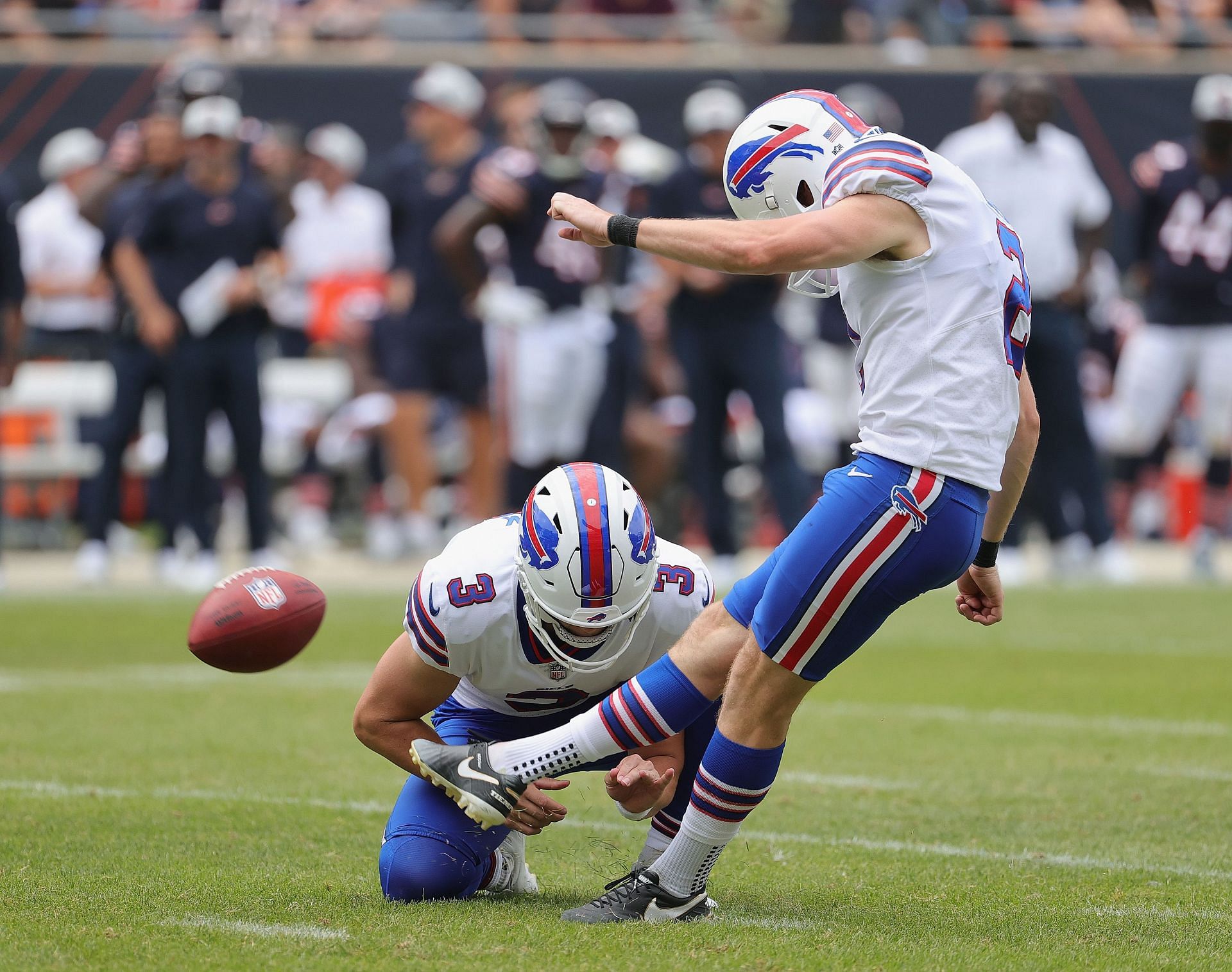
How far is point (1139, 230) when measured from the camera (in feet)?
34.8

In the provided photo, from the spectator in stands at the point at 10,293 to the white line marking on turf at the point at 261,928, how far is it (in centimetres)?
647

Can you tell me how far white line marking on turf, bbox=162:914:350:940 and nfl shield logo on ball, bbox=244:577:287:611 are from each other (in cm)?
82

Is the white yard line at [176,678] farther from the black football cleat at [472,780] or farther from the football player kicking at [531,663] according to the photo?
the black football cleat at [472,780]

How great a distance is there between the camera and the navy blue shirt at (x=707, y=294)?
951cm

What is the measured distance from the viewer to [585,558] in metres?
3.54

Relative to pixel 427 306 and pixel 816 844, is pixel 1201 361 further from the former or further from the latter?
pixel 816 844

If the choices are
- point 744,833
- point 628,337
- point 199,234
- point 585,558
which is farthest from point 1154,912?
point 628,337

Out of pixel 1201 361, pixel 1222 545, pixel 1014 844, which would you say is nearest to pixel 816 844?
pixel 1014 844

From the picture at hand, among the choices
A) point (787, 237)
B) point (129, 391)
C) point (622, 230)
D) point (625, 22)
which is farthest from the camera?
point (625, 22)

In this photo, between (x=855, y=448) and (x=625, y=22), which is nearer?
(x=855, y=448)

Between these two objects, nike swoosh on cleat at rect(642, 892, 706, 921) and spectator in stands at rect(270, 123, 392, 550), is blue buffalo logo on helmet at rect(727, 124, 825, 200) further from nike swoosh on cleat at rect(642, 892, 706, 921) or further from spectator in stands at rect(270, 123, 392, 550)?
spectator in stands at rect(270, 123, 392, 550)

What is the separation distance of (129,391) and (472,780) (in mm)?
6798

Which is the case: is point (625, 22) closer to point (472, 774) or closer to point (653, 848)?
point (653, 848)

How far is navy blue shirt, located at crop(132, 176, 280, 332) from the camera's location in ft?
31.8
